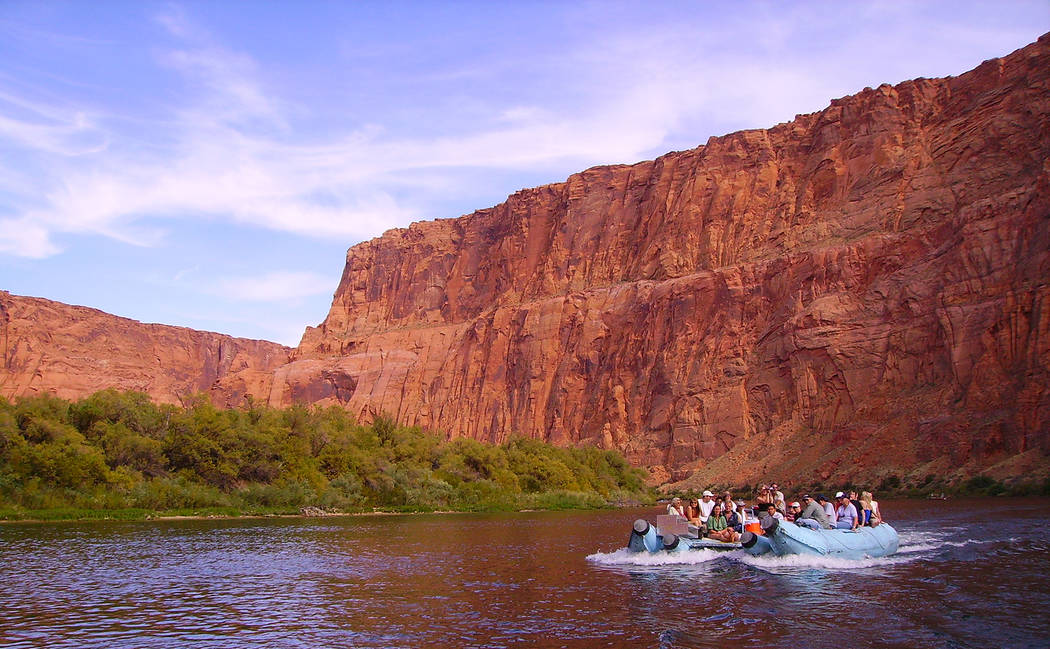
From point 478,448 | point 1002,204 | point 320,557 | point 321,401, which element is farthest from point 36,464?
point 321,401

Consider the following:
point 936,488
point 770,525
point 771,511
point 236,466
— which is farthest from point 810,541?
point 936,488

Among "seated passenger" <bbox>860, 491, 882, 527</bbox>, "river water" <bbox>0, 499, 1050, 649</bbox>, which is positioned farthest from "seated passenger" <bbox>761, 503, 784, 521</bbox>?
"seated passenger" <bbox>860, 491, 882, 527</bbox>

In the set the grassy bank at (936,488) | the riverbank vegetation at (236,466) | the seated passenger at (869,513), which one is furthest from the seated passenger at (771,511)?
the grassy bank at (936,488)

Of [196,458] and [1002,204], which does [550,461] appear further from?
[1002,204]

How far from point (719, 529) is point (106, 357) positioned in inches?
5469

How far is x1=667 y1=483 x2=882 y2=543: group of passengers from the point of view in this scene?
70.5ft

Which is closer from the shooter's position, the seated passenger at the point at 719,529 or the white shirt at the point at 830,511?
the white shirt at the point at 830,511

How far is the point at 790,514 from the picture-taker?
74.9 feet

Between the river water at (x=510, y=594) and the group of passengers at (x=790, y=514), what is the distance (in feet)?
3.56

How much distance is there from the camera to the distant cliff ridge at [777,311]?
56125mm

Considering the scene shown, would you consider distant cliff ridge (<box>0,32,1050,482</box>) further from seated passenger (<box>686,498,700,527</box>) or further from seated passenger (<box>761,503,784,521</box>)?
seated passenger (<box>761,503,784,521</box>)

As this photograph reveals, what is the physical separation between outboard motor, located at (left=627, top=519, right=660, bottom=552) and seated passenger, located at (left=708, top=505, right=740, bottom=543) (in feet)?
5.32

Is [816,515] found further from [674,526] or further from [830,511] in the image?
[674,526]

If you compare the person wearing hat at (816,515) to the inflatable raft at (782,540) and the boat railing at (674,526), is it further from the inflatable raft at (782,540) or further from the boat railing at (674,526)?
the boat railing at (674,526)
